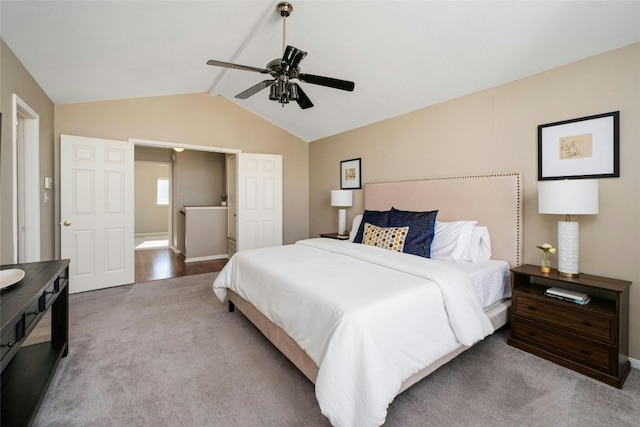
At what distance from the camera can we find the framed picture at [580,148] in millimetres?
2205

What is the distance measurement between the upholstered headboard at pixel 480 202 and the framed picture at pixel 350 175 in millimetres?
926

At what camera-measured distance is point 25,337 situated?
1312 millimetres

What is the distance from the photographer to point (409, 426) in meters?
1.53

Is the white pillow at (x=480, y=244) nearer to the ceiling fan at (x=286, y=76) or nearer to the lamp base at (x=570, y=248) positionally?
the lamp base at (x=570, y=248)

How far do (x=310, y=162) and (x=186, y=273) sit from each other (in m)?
3.03

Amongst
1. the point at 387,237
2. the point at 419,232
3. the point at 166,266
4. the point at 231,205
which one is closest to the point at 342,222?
the point at 387,237

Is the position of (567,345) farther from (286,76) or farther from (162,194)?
(162,194)

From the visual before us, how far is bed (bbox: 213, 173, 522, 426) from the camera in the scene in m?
1.37

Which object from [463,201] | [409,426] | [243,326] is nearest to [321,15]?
[463,201]

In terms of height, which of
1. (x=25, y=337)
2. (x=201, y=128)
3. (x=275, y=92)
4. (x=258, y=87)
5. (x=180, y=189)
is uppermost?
(x=201, y=128)

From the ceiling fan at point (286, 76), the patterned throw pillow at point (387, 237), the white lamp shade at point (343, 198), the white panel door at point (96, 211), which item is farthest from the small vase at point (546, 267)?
the white panel door at point (96, 211)

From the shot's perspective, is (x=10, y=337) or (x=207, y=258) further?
(x=207, y=258)

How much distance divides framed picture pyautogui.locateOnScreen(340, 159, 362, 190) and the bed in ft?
5.57

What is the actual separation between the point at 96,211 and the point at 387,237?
3.76 meters
